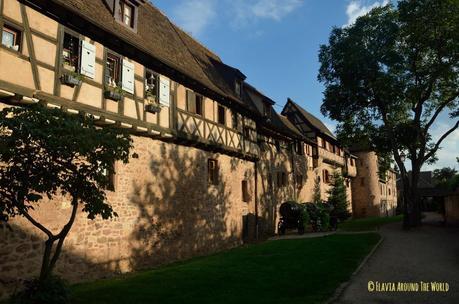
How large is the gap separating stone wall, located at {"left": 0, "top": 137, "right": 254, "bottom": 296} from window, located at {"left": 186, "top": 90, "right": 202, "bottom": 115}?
1.80 meters

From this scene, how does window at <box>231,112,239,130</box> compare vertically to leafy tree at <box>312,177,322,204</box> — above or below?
above

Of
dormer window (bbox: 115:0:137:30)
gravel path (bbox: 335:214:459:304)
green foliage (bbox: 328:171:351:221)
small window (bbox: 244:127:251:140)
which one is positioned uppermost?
dormer window (bbox: 115:0:137:30)

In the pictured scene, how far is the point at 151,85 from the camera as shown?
47.9 ft

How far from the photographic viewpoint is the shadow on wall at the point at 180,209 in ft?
46.1

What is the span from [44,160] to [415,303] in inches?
333

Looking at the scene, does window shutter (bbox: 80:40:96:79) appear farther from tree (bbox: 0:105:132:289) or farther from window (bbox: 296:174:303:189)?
window (bbox: 296:174:303:189)

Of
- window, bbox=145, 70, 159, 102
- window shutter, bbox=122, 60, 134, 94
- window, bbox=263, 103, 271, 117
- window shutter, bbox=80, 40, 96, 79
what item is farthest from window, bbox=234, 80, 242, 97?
window shutter, bbox=80, 40, 96, 79

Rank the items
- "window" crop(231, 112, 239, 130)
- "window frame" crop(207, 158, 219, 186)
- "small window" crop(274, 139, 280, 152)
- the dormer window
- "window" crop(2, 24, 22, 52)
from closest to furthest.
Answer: "window" crop(2, 24, 22, 52) → the dormer window → "window frame" crop(207, 158, 219, 186) → "window" crop(231, 112, 239, 130) → "small window" crop(274, 139, 280, 152)

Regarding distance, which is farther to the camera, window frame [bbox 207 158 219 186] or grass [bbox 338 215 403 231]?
grass [bbox 338 215 403 231]

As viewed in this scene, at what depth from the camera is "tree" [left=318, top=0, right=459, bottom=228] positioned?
22109 millimetres

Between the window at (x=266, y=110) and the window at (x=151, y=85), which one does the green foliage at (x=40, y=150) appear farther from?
the window at (x=266, y=110)

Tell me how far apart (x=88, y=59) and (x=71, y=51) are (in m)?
0.53

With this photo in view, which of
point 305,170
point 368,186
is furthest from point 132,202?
point 368,186

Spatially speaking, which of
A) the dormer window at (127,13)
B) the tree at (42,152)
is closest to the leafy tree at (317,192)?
the dormer window at (127,13)
